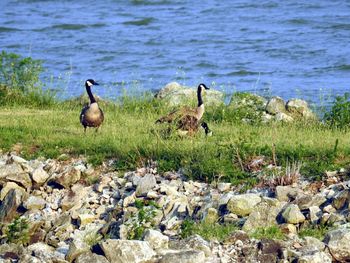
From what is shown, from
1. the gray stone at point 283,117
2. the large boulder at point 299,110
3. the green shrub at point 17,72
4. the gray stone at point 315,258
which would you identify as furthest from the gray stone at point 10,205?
the green shrub at point 17,72

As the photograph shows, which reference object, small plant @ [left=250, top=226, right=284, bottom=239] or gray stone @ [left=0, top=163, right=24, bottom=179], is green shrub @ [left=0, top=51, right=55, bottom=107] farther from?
small plant @ [left=250, top=226, right=284, bottom=239]

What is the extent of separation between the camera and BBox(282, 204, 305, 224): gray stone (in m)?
10.6

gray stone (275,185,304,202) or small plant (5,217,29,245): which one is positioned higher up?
gray stone (275,185,304,202)

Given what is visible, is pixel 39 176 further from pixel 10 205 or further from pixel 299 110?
pixel 299 110

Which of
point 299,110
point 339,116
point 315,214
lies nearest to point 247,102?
point 299,110

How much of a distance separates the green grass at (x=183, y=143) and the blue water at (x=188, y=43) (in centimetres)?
409

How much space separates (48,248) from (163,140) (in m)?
3.11

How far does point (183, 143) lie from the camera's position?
43.0ft

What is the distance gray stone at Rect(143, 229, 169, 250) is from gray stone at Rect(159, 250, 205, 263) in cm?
24

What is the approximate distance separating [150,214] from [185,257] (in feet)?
4.17

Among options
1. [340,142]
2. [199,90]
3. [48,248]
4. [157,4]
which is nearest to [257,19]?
[157,4]

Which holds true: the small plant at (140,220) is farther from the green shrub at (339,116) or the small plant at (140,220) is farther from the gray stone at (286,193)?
the green shrub at (339,116)

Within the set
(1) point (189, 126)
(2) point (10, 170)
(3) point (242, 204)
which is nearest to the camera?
(3) point (242, 204)

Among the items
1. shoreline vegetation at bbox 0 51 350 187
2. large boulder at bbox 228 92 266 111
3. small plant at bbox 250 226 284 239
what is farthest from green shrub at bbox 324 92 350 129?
small plant at bbox 250 226 284 239
